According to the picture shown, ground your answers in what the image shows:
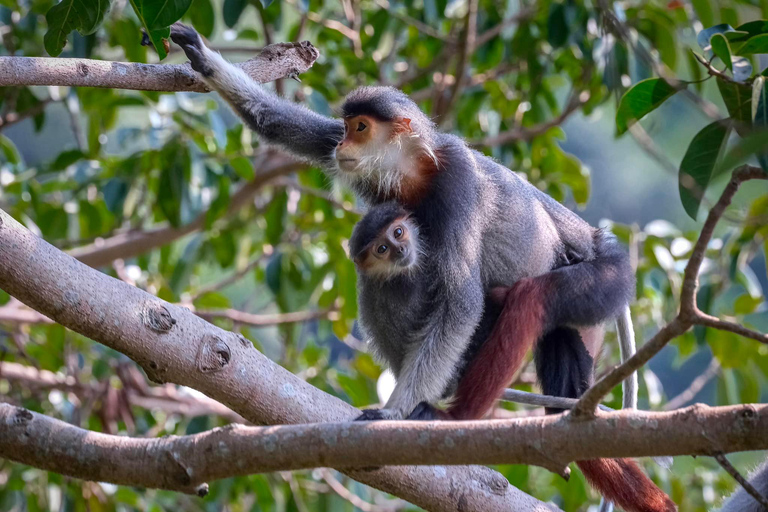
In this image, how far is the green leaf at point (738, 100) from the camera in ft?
7.76

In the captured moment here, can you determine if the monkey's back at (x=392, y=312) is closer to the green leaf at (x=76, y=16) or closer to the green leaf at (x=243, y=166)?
the green leaf at (x=243, y=166)

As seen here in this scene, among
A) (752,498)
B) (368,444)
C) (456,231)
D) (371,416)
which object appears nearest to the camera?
(368,444)

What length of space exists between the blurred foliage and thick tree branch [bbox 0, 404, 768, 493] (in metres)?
2.23

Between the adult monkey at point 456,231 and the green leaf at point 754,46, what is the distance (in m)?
1.28

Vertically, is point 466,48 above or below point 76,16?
below

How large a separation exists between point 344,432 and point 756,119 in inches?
55.6

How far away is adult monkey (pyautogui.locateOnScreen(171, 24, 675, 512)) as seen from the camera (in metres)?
3.34

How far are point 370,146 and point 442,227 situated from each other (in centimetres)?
49

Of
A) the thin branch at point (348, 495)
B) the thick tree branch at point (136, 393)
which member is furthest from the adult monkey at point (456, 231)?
the thin branch at point (348, 495)

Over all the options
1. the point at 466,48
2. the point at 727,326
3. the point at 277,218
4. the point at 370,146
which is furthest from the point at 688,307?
the point at 277,218

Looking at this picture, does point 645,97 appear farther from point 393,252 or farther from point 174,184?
point 174,184

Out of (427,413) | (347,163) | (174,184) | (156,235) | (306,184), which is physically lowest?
(156,235)

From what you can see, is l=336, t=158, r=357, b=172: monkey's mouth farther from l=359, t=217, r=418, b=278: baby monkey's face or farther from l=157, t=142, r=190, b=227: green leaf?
l=157, t=142, r=190, b=227: green leaf

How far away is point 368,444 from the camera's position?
1944mm
